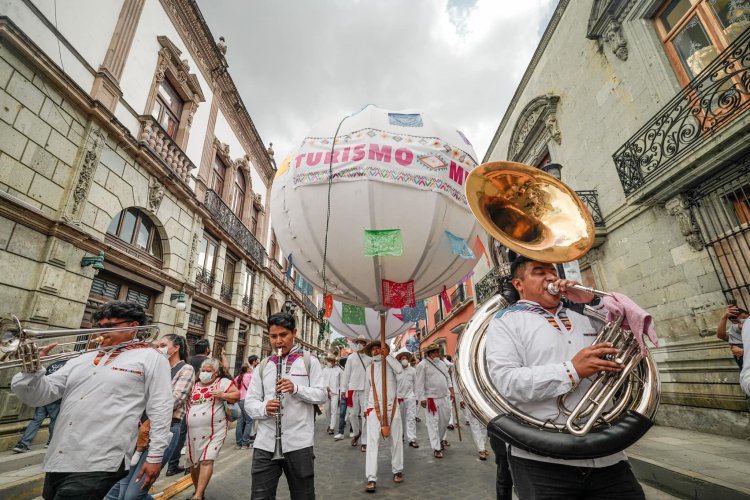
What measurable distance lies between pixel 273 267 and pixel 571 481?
1815 cm

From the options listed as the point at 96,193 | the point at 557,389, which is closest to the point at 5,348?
the point at 557,389

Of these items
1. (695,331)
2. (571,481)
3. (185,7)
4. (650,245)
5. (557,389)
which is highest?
(185,7)

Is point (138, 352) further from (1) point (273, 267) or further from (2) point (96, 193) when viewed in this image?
(1) point (273, 267)

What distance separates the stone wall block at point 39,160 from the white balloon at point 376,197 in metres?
5.29

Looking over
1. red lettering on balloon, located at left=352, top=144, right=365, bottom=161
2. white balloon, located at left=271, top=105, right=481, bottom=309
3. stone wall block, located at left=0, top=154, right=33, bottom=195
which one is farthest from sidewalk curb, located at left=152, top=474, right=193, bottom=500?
stone wall block, located at left=0, top=154, right=33, bottom=195

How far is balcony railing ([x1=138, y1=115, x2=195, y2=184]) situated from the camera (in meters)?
8.71

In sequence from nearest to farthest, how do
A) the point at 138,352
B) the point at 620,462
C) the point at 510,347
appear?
1. the point at 620,462
2. the point at 510,347
3. the point at 138,352

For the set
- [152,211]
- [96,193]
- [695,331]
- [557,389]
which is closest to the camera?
[557,389]

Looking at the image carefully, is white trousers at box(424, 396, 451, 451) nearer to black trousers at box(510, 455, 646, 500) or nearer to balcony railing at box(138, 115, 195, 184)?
black trousers at box(510, 455, 646, 500)

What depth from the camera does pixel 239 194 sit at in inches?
616

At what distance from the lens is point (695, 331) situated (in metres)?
5.76

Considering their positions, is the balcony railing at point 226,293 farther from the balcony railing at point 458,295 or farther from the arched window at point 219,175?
the balcony railing at point 458,295

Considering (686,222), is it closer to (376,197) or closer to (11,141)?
(376,197)

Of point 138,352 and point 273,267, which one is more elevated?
point 273,267
